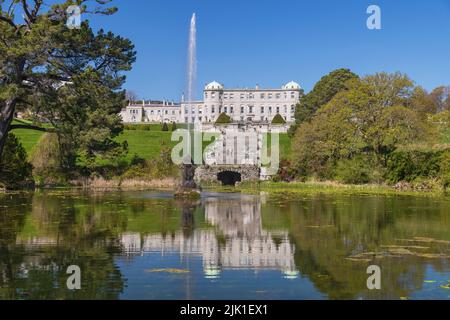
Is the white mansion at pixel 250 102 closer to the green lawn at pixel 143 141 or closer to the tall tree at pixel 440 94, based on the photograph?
the tall tree at pixel 440 94

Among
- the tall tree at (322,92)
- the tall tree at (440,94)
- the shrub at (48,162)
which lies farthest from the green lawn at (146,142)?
the tall tree at (440,94)

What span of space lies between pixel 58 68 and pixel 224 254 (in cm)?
1914

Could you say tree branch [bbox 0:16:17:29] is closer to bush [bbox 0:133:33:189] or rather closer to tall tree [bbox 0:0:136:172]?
tall tree [bbox 0:0:136:172]

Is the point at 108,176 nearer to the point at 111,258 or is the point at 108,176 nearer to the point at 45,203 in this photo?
the point at 45,203

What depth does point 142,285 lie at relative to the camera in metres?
10.3

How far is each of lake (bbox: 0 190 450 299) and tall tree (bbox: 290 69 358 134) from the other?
59140 millimetres

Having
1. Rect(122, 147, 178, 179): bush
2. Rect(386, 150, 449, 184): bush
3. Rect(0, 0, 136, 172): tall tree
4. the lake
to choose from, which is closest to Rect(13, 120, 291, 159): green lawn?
Rect(122, 147, 178, 179): bush

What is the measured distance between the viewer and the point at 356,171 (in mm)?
50625

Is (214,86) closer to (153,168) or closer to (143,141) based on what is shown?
(143,141)

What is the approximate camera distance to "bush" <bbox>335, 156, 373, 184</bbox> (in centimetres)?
5069

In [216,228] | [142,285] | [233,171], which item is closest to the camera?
[142,285]

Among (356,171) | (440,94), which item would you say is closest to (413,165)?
(356,171)

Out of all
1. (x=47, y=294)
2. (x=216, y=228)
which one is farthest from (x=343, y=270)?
(x=216, y=228)
